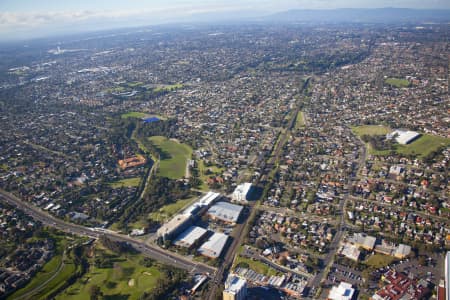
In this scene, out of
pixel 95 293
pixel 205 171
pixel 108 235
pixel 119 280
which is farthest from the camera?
pixel 205 171

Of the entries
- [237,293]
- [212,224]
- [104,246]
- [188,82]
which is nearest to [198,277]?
[237,293]

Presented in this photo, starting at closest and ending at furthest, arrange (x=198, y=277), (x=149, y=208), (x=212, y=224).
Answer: (x=198, y=277), (x=212, y=224), (x=149, y=208)

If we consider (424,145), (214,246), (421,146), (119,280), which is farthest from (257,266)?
(424,145)

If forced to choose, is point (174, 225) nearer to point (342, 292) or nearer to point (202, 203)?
point (202, 203)

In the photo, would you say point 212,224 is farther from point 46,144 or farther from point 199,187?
point 46,144

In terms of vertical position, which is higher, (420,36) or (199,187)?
(420,36)

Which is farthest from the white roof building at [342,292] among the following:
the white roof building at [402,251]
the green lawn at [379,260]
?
the white roof building at [402,251]

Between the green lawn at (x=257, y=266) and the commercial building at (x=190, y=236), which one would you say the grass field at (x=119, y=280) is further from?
the green lawn at (x=257, y=266)
